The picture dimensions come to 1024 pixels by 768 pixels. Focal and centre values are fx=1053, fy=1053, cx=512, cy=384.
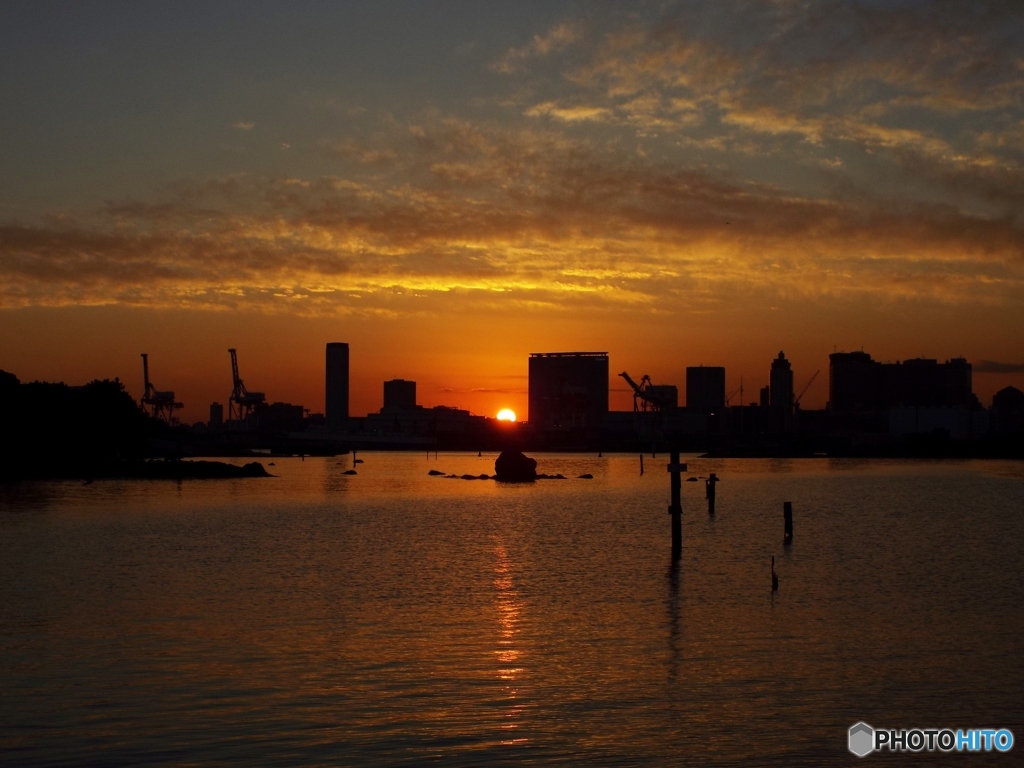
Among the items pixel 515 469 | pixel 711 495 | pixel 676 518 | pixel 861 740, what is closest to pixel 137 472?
pixel 515 469

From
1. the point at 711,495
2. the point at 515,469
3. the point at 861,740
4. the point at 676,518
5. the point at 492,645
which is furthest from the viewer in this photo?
the point at 515,469

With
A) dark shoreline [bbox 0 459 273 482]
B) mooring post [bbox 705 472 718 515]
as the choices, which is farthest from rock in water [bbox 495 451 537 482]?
mooring post [bbox 705 472 718 515]

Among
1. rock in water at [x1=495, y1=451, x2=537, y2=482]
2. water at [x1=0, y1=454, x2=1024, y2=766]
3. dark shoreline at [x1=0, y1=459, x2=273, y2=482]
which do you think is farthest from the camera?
rock in water at [x1=495, y1=451, x2=537, y2=482]

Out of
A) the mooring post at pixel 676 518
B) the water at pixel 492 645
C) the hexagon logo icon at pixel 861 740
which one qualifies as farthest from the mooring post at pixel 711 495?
the hexagon logo icon at pixel 861 740

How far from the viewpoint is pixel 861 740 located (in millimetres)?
17047

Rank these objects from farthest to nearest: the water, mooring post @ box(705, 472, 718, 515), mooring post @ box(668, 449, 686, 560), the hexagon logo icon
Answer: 1. mooring post @ box(705, 472, 718, 515)
2. mooring post @ box(668, 449, 686, 560)
3. the water
4. the hexagon logo icon

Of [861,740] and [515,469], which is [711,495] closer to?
[861,740]

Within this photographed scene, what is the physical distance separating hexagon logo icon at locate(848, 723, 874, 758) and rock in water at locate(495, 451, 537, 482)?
111 meters

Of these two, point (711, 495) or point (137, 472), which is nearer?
point (711, 495)

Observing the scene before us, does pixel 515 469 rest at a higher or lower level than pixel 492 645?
lower

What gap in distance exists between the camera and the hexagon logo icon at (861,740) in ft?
54.5

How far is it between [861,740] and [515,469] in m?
114

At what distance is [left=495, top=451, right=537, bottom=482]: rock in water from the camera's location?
130 meters

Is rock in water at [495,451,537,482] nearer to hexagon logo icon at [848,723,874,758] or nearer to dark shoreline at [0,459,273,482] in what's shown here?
dark shoreline at [0,459,273,482]
